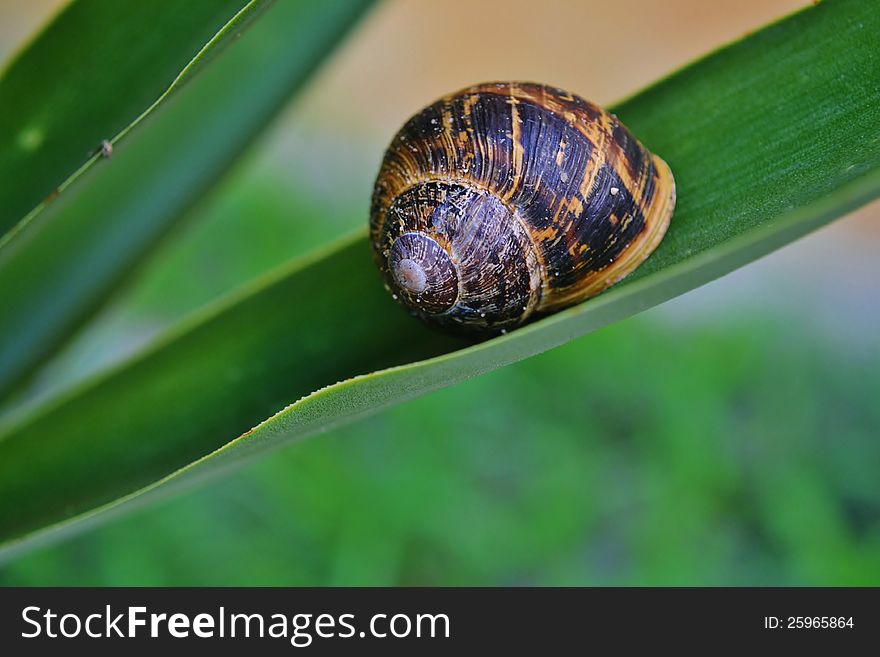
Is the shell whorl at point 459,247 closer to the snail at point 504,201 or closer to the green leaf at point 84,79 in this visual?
the snail at point 504,201

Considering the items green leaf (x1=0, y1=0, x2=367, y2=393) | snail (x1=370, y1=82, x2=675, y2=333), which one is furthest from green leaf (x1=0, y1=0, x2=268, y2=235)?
snail (x1=370, y1=82, x2=675, y2=333)

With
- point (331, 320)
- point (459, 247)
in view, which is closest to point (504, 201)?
point (459, 247)

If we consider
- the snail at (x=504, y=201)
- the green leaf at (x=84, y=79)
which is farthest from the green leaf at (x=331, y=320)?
the green leaf at (x=84, y=79)

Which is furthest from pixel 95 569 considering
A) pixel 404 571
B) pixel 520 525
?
pixel 520 525

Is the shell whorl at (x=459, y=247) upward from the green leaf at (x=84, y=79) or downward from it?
downward

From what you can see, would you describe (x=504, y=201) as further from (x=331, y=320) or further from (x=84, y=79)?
(x=84, y=79)

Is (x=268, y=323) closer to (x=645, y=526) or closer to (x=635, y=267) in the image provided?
(x=635, y=267)
